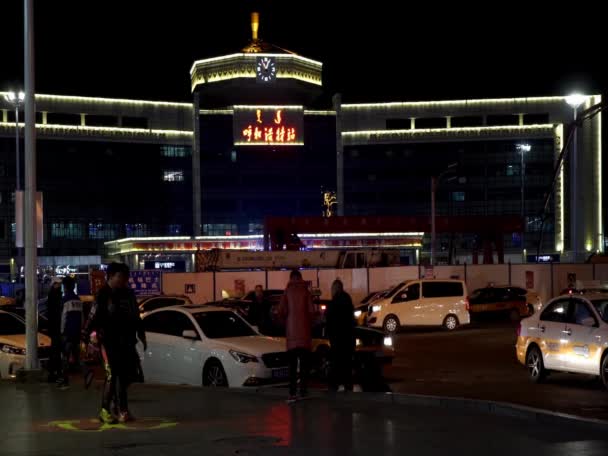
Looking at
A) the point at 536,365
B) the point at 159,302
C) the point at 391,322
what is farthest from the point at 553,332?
the point at 391,322

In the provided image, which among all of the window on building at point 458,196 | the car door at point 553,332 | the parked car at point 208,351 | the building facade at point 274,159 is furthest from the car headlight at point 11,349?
the window on building at point 458,196

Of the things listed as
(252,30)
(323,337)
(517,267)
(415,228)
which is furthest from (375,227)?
(252,30)

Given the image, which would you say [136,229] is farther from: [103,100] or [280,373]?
[280,373]

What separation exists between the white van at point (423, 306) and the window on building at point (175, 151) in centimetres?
5755

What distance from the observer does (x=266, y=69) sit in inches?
3514

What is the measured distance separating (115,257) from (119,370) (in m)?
73.3

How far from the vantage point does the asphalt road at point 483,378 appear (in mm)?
14195

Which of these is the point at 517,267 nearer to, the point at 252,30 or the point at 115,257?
the point at 115,257

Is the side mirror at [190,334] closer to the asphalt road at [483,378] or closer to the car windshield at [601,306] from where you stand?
the asphalt road at [483,378]

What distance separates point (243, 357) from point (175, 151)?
7494 cm

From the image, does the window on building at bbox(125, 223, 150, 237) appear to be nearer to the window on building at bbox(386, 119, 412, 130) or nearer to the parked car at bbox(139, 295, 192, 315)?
the window on building at bbox(386, 119, 412, 130)

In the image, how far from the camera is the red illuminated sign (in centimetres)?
8706

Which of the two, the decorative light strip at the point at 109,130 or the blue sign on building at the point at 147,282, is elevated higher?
the decorative light strip at the point at 109,130

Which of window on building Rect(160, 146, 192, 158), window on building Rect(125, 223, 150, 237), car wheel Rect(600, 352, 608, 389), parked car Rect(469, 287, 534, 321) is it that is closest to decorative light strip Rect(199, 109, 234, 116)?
window on building Rect(160, 146, 192, 158)
